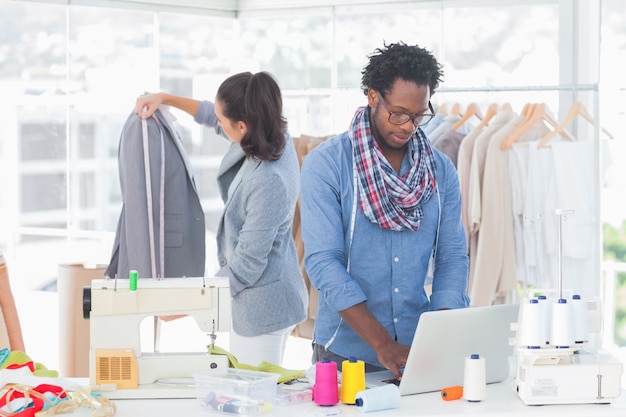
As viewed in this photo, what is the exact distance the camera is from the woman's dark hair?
10.3 feet

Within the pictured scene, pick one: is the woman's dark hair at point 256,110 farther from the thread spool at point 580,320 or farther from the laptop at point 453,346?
the thread spool at point 580,320

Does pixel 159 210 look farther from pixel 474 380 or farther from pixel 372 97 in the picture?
pixel 474 380

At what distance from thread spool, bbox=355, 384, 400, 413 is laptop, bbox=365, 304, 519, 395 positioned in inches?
4.5

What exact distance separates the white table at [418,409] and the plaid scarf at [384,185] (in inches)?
19.4

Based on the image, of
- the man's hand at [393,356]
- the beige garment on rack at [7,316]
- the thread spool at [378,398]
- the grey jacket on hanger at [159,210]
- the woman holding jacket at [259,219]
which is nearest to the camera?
the thread spool at [378,398]

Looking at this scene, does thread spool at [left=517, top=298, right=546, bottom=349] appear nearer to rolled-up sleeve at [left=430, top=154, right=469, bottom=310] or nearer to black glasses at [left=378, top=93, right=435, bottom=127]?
rolled-up sleeve at [left=430, top=154, right=469, bottom=310]

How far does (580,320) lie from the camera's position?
232 cm

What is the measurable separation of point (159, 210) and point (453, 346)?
1560 mm

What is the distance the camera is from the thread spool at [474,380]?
2348mm

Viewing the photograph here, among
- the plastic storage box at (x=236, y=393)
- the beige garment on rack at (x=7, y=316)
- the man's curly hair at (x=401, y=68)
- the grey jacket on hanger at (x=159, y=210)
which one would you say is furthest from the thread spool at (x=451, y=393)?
the beige garment on rack at (x=7, y=316)

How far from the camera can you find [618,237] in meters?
4.54

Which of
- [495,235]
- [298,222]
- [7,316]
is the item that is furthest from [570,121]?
[7,316]

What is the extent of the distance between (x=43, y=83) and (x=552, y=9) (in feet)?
9.18

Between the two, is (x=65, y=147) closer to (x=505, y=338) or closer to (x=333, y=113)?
(x=333, y=113)
